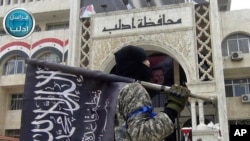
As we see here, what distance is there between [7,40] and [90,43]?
5729mm

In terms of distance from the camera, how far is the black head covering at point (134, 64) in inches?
72.8

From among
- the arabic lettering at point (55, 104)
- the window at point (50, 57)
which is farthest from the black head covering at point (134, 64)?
the window at point (50, 57)

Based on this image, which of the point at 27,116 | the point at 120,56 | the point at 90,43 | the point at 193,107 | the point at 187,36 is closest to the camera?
the point at 27,116

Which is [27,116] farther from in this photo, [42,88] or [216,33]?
[216,33]

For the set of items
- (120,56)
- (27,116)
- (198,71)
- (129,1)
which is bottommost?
(27,116)

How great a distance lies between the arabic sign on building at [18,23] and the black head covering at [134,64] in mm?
12509

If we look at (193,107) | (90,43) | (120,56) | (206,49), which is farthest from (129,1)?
(120,56)

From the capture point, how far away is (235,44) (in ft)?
43.8

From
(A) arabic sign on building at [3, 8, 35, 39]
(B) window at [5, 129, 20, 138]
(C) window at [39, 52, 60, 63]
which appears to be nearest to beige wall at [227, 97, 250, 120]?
(C) window at [39, 52, 60, 63]

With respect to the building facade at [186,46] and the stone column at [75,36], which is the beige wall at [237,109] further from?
the stone column at [75,36]

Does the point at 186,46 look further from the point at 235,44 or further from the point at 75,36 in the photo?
the point at 75,36

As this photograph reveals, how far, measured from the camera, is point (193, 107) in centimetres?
1051

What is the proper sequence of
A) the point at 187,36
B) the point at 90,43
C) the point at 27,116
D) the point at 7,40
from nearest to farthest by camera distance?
the point at 27,116 < the point at 187,36 < the point at 90,43 < the point at 7,40

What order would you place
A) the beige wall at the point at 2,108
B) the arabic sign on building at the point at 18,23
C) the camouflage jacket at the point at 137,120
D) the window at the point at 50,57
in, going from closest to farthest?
the camouflage jacket at the point at 137,120 < the arabic sign on building at the point at 18,23 < the window at the point at 50,57 < the beige wall at the point at 2,108
